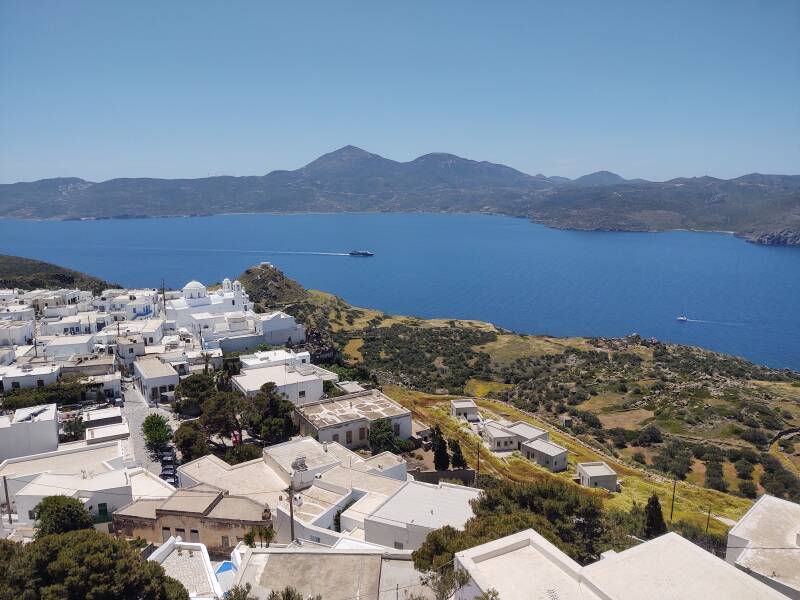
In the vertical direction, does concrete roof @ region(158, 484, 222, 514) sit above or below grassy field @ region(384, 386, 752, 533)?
above

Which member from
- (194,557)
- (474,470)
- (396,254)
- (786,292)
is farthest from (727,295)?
(194,557)

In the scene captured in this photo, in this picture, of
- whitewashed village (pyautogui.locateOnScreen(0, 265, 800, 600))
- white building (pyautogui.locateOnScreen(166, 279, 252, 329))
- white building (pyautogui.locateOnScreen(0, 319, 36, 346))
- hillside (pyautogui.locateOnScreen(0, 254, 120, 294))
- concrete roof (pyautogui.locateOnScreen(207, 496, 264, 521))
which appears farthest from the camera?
hillside (pyautogui.locateOnScreen(0, 254, 120, 294))

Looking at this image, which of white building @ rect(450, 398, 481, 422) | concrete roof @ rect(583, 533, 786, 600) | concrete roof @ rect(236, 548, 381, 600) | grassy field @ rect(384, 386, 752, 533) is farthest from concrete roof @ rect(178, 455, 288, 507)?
white building @ rect(450, 398, 481, 422)

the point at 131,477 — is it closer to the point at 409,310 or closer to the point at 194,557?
the point at 194,557

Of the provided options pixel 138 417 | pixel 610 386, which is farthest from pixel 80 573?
pixel 610 386

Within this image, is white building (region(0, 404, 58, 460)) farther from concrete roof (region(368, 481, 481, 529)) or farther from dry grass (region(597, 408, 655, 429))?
dry grass (region(597, 408, 655, 429))
